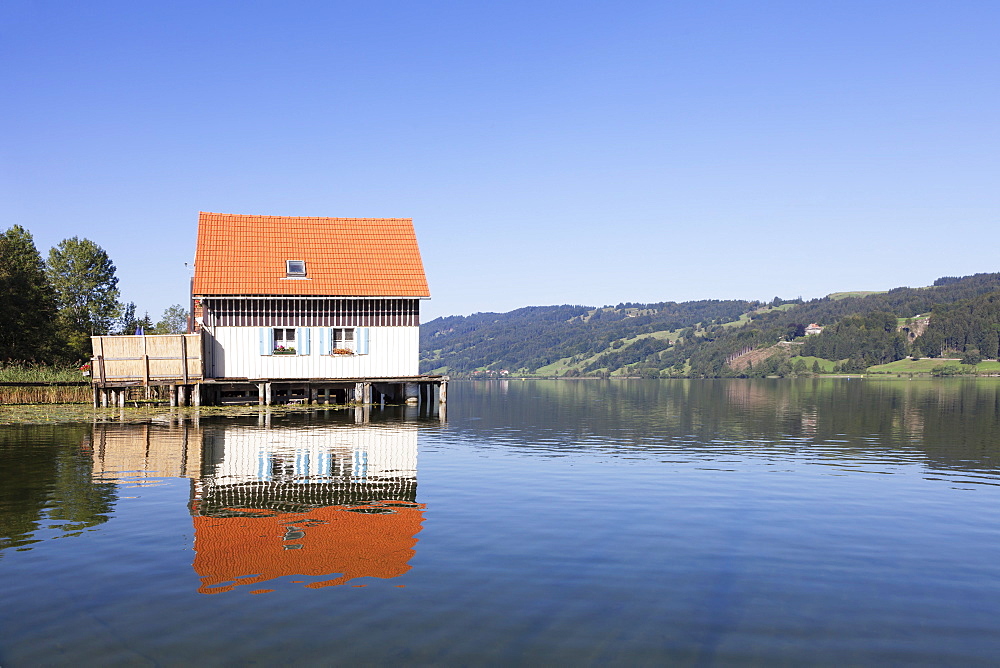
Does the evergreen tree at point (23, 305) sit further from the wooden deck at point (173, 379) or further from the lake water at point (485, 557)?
the lake water at point (485, 557)

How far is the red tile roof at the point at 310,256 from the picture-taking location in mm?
44844

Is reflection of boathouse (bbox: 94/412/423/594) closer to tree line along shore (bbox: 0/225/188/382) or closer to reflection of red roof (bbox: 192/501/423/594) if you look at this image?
reflection of red roof (bbox: 192/501/423/594)

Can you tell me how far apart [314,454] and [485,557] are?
45.1 ft

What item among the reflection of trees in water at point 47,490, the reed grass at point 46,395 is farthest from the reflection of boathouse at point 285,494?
the reed grass at point 46,395

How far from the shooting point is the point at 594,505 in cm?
1836

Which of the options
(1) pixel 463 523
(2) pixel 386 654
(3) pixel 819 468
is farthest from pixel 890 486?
(2) pixel 386 654

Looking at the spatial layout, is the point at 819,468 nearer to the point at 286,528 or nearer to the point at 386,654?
the point at 286,528

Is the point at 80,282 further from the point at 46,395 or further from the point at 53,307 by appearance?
the point at 46,395

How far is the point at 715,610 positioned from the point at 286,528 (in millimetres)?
8132

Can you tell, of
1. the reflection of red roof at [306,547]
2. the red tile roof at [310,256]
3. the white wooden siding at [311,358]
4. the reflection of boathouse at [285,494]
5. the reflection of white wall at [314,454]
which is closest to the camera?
the reflection of red roof at [306,547]

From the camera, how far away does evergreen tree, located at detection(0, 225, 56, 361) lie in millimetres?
56094

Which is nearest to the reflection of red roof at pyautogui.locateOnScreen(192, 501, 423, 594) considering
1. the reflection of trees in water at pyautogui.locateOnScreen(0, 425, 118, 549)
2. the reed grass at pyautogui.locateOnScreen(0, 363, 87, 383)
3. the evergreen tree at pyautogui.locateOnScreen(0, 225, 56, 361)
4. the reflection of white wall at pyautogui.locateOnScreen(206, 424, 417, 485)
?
the reflection of trees in water at pyautogui.locateOnScreen(0, 425, 118, 549)

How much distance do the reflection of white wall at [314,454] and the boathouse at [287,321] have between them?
11081mm

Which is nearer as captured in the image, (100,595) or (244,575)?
(100,595)
